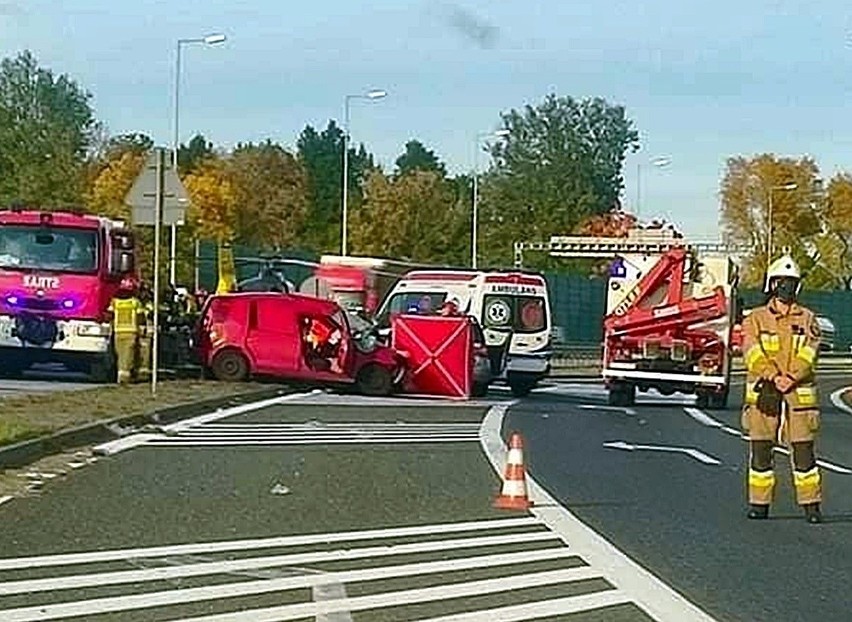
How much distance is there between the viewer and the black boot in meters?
14.6

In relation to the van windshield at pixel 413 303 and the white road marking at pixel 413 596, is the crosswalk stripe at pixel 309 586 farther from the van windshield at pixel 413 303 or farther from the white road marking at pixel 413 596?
the van windshield at pixel 413 303

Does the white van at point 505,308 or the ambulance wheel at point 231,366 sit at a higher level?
the white van at point 505,308

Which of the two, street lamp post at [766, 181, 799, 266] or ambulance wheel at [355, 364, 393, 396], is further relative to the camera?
street lamp post at [766, 181, 799, 266]

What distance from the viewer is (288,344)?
31938 millimetres

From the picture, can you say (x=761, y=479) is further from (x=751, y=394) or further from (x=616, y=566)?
(x=616, y=566)

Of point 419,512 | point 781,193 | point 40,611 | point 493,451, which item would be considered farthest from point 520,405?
point 781,193

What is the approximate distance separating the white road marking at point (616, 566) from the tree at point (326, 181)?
267 ft

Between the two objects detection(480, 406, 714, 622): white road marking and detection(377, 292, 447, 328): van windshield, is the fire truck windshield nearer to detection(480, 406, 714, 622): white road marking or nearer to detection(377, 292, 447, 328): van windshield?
detection(377, 292, 447, 328): van windshield

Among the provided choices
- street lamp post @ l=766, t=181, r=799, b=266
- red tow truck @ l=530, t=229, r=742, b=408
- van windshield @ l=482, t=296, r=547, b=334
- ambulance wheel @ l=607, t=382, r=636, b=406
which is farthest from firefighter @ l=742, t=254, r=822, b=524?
street lamp post @ l=766, t=181, r=799, b=266

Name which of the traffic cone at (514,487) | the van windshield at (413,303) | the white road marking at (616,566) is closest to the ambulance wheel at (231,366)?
the van windshield at (413,303)

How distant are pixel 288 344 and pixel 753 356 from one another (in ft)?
58.9

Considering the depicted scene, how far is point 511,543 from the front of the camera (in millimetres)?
12688

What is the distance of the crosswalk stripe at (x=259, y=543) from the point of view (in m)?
11.3

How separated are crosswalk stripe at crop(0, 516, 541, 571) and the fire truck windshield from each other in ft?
56.1
